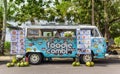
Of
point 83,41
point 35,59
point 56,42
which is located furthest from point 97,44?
point 35,59

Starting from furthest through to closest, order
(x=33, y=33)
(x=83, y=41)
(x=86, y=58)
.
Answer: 1. (x=86, y=58)
2. (x=33, y=33)
3. (x=83, y=41)

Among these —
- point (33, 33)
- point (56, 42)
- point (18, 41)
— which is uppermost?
point (33, 33)

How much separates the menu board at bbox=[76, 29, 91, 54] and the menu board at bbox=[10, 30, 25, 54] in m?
3.15

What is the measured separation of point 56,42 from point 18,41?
7.11 feet

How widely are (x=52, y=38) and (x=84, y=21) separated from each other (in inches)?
609

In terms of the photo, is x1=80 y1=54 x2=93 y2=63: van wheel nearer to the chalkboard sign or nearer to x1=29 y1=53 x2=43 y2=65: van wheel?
x1=29 y1=53 x2=43 y2=65: van wheel

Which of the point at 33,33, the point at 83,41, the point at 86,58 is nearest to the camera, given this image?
the point at 83,41

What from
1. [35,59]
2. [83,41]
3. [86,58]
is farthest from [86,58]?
[35,59]

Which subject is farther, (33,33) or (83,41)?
(33,33)

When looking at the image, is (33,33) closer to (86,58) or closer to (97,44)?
(86,58)

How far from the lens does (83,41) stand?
1683 centimetres

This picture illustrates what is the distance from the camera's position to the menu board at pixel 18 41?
16750 mm

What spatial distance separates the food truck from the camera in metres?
16.8

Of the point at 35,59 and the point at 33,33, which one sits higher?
the point at 33,33
